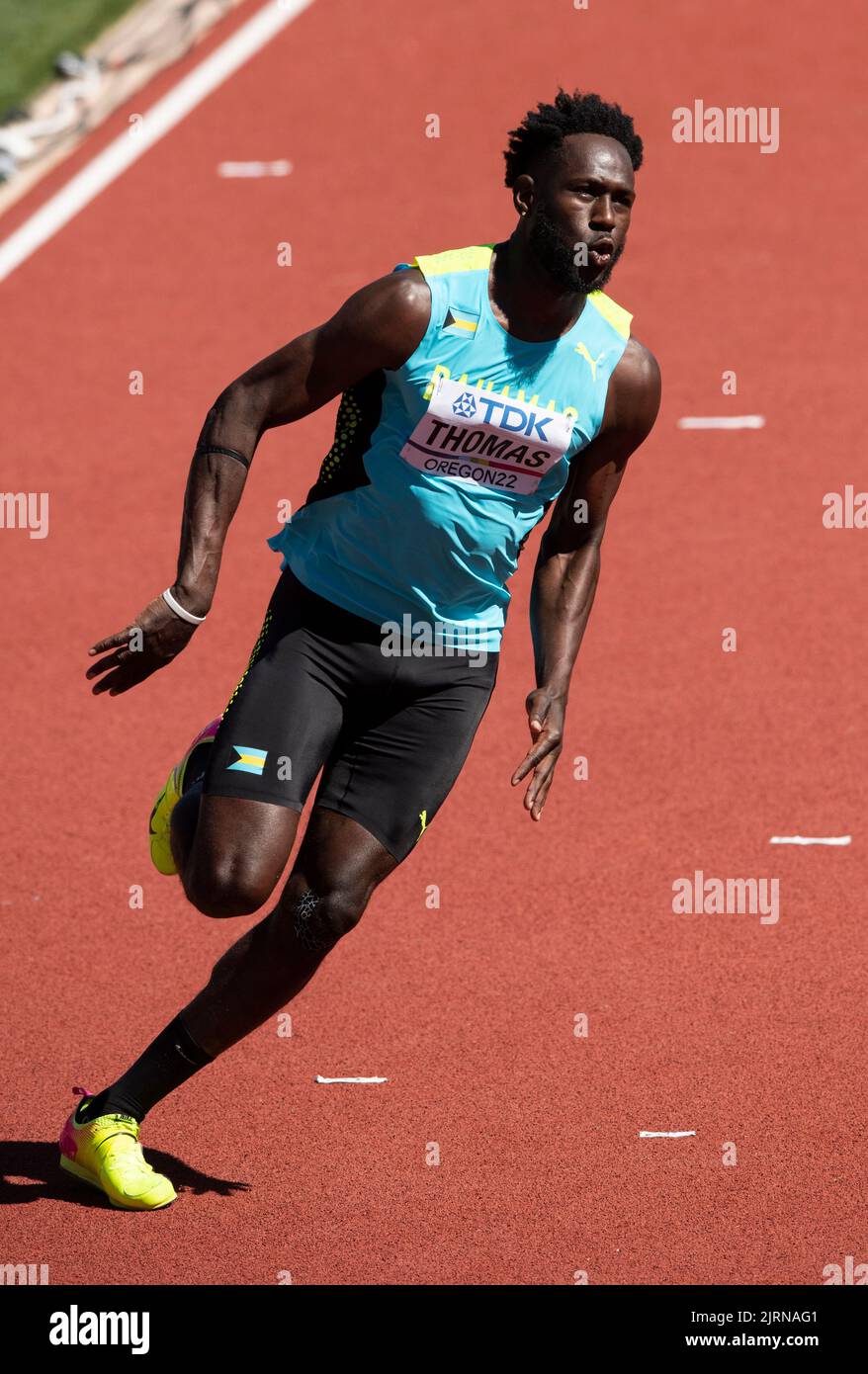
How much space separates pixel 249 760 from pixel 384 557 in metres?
0.63

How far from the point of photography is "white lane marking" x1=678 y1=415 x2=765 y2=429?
11062mm

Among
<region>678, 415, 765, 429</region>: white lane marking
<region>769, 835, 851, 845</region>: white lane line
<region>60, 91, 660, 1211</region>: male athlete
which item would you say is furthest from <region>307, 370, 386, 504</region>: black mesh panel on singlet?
<region>678, 415, 765, 429</region>: white lane marking

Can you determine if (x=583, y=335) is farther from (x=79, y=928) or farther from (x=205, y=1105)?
(x=79, y=928)

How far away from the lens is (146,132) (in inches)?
549

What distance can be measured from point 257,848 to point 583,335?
155 centimetres

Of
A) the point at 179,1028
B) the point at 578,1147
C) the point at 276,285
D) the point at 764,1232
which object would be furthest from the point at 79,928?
the point at 276,285

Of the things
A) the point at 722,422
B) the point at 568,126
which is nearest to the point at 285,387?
the point at 568,126

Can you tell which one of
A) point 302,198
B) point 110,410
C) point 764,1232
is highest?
point 302,198

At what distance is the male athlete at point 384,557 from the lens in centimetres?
488

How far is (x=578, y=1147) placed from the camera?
18.0 ft

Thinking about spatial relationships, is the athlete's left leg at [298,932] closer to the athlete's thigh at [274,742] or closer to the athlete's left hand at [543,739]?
the athlete's thigh at [274,742]

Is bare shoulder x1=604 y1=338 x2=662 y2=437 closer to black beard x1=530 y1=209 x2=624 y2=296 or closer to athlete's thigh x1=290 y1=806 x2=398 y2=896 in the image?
black beard x1=530 y1=209 x2=624 y2=296

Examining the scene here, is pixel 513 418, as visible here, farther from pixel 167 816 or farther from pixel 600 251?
pixel 167 816

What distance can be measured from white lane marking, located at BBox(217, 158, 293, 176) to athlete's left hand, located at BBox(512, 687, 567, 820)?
9177 millimetres
